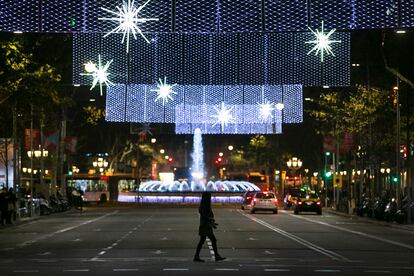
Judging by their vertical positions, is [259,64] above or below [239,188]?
above

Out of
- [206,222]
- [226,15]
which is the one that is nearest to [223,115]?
[226,15]

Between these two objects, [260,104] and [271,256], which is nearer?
[271,256]

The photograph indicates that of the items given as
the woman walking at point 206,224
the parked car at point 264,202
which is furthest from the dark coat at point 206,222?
the parked car at point 264,202

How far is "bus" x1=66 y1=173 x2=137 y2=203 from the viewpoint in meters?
95.3

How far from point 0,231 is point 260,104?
25784 millimetres

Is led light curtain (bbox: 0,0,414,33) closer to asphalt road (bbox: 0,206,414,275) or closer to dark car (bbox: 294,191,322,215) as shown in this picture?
asphalt road (bbox: 0,206,414,275)

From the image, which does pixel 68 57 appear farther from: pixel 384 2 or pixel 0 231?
pixel 384 2

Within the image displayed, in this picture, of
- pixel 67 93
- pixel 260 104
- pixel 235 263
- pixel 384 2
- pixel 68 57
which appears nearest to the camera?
pixel 235 263

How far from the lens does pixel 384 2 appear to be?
24984 millimetres

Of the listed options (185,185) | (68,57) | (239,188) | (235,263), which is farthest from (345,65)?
(185,185)

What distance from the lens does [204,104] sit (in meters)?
63.0

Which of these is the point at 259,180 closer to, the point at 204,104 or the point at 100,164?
the point at 100,164

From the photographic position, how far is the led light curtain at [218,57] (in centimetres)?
4206

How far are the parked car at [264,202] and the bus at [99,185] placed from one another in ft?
108
